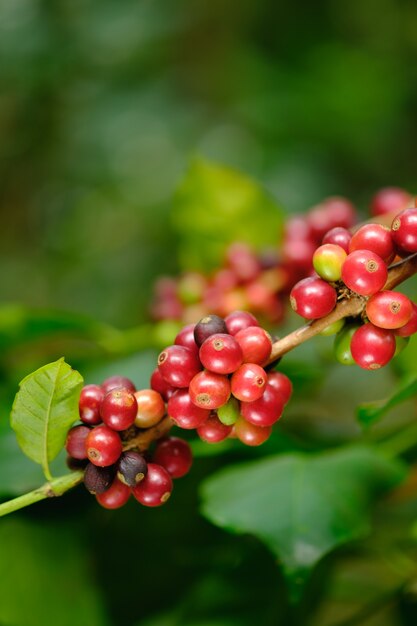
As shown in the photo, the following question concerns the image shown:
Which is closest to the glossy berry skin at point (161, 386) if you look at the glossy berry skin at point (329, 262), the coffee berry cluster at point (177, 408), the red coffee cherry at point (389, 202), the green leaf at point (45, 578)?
the coffee berry cluster at point (177, 408)

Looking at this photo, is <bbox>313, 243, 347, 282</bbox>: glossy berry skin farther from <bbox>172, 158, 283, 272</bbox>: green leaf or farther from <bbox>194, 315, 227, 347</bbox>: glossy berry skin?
<bbox>172, 158, 283, 272</bbox>: green leaf

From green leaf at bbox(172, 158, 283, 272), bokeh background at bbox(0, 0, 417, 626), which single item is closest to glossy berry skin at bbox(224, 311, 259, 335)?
green leaf at bbox(172, 158, 283, 272)

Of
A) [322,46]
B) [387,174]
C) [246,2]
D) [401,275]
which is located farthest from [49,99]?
[401,275]

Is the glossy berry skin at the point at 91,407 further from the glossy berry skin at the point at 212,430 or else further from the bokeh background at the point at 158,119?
the bokeh background at the point at 158,119

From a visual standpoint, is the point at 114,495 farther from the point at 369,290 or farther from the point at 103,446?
the point at 369,290

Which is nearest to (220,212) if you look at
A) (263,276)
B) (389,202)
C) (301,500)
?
(263,276)

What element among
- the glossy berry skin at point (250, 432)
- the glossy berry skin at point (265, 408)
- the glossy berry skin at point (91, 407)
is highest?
the glossy berry skin at point (265, 408)
